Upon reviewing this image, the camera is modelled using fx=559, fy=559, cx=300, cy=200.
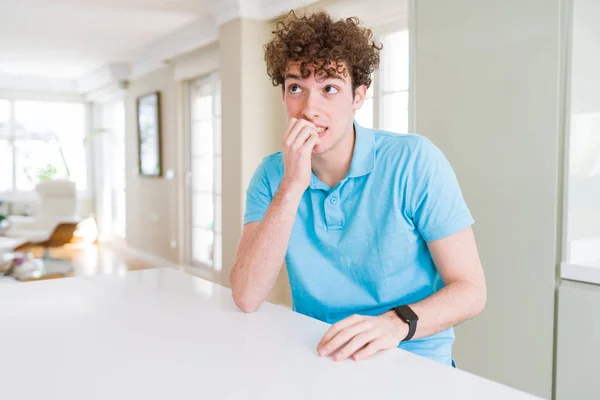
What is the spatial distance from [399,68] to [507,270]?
1.78m

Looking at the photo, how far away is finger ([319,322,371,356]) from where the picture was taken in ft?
2.89

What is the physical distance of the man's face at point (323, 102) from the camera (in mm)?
1310

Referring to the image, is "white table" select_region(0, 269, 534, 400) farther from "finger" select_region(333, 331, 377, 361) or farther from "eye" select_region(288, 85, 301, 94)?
"eye" select_region(288, 85, 301, 94)

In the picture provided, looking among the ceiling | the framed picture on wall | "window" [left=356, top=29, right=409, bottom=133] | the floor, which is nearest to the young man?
"window" [left=356, top=29, right=409, bottom=133]

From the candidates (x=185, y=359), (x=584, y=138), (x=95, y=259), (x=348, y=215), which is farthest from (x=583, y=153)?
(x=95, y=259)

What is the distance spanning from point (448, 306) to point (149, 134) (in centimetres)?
619

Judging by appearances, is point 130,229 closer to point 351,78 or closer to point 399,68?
point 399,68

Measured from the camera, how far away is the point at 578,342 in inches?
68.1

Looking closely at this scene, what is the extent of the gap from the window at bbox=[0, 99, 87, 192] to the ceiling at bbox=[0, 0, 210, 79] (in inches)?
39.9

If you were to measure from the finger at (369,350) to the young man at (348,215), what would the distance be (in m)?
0.35

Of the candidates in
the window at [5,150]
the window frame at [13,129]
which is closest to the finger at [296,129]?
the window frame at [13,129]

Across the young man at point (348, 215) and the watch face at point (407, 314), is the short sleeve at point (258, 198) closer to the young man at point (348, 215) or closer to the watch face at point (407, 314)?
the young man at point (348, 215)

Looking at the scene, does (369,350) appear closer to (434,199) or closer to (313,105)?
(434,199)

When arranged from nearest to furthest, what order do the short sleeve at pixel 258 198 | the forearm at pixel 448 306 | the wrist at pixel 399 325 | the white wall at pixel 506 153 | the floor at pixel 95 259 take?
the wrist at pixel 399 325
the forearm at pixel 448 306
the short sleeve at pixel 258 198
the white wall at pixel 506 153
the floor at pixel 95 259
